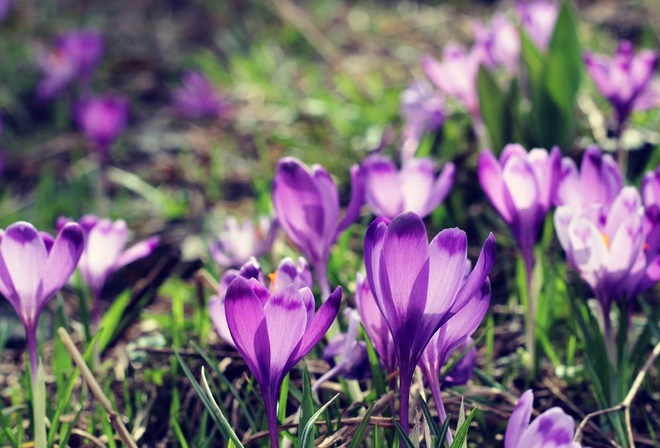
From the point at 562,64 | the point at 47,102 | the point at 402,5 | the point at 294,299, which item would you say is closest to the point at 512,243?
the point at 562,64

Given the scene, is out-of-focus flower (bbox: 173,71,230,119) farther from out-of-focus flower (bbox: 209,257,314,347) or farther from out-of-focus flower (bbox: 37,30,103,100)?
out-of-focus flower (bbox: 209,257,314,347)

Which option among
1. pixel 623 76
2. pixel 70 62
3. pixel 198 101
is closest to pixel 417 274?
pixel 623 76

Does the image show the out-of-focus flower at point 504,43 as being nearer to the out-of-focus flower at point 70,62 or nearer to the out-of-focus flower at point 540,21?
the out-of-focus flower at point 540,21

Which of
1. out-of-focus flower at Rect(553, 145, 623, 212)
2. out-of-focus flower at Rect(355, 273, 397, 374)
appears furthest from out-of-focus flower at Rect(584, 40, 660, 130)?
out-of-focus flower at Rect(355, 273, 397, 374)

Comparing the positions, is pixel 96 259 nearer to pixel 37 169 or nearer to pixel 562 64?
pixel 562 64

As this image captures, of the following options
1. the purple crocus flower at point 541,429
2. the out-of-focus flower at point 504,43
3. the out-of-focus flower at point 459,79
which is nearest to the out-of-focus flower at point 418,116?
the out-of-focus flower at point 459,79
